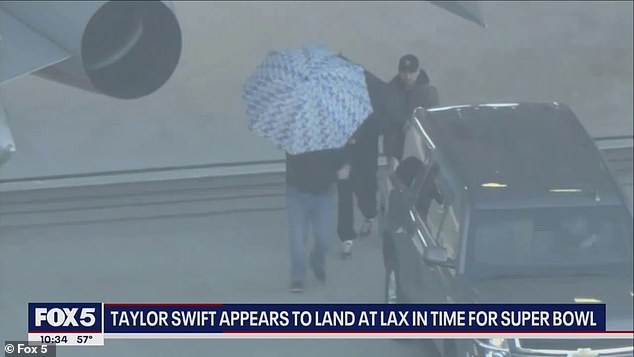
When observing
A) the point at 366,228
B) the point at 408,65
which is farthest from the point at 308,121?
the point at 366,228

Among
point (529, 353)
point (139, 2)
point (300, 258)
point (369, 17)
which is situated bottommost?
point (529, 353)

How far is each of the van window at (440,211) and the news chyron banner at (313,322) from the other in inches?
17.9

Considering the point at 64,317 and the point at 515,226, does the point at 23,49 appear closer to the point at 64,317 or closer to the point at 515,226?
the point at 64,317

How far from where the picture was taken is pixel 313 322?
9.36 metres

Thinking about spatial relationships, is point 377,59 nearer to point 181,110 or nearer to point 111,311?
point 181,110

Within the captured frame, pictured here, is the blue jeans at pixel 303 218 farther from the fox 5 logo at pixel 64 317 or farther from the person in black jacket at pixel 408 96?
the fox 5 logo at pixel 64 317

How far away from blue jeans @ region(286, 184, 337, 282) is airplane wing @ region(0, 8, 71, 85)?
286 centimetres

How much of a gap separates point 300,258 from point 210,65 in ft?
13.4

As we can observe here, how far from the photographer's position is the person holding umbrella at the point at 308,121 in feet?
37.5

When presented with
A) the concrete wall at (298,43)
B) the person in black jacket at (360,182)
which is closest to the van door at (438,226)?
the person in black jacket at (360,182)

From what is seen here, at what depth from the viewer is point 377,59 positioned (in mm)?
15828

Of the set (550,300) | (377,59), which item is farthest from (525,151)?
(377,59)

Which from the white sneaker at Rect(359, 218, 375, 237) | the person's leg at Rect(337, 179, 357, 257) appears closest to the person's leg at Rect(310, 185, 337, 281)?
the person's leg at Rect(337, 179, 357, 257)

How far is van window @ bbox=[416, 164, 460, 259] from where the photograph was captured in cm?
988
